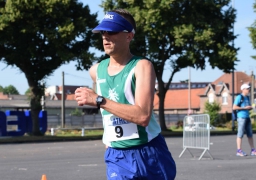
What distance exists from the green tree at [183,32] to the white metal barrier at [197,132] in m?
21.4

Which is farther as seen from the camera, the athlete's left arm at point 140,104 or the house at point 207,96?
the house at point 207,96

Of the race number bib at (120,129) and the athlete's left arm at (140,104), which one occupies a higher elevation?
the athlete's left arm at (140,104)

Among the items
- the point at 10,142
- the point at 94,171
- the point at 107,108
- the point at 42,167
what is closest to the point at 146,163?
the point at 107,108

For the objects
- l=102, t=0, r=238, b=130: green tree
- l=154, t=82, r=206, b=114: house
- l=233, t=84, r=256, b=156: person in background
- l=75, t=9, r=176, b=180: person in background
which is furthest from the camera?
l=154, t=82, r=206, b=114: house

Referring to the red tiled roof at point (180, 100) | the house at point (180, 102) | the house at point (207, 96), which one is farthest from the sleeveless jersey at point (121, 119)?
the red tiled roof at point (180, 100)

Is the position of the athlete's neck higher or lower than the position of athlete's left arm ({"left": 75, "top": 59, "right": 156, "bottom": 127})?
higher

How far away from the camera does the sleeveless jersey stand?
4402mm

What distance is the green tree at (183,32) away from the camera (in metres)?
37.7

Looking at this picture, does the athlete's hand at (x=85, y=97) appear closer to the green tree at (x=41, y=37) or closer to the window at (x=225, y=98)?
the green tree at (x=41, y=37)

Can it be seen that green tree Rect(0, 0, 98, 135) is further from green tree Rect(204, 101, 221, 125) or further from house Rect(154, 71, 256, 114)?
house Rect(154, 71, 256, 114)

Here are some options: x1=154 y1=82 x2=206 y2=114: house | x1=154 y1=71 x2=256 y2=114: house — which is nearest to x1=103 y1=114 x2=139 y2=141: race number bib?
x1=154 y1=71 x2=256 y2=114: house

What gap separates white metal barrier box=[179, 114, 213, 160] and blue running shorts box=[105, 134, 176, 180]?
10519 mm

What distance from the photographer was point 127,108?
4.20 m

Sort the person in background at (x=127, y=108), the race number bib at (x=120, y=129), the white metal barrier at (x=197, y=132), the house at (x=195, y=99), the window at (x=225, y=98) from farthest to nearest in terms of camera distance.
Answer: the window at (x=225, y=98) < the house at (x=195, y=99) < the white metal barrier at (x=197, y=132) < the race number bib at (x=120, y=129) < the person in background at (x=127, y=108)
